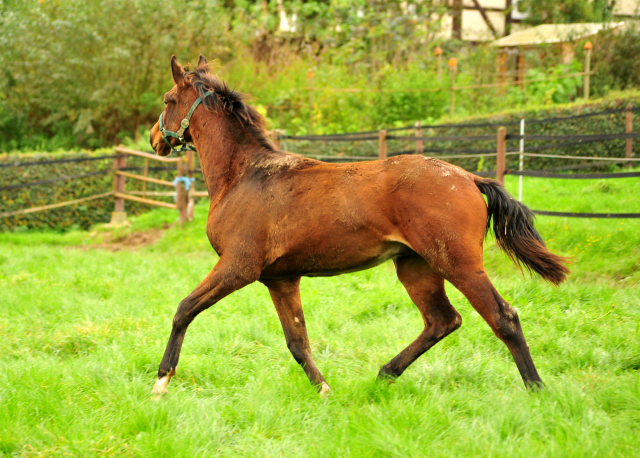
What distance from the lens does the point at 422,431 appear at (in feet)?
9.59

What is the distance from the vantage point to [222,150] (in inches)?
163

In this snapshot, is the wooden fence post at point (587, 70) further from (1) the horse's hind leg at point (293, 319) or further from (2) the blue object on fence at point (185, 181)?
(1) the horse's hind leg at point (293, 319)

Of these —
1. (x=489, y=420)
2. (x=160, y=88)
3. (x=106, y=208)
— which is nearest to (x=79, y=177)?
(x=106, y=208)

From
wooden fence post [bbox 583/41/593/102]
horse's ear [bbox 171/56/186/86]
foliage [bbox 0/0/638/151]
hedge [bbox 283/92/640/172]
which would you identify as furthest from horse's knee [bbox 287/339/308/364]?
wooden fence post [bbox 583/41/593/102]

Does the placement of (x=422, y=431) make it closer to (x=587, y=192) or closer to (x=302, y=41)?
(x=587, y=192)

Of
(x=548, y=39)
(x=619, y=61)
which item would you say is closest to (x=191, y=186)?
(x=619, y=61)

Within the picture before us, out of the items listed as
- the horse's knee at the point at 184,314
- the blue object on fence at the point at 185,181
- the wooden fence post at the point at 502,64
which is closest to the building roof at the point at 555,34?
the wooden fence post at the point at 502,64

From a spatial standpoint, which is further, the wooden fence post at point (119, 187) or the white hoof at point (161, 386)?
the wooden fence post at point (119, 187)

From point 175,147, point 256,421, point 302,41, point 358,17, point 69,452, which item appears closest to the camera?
point 69,452

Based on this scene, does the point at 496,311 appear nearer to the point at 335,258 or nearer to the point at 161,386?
the point at 335,258

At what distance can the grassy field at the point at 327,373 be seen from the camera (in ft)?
9.51

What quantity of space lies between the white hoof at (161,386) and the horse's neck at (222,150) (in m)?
1.25

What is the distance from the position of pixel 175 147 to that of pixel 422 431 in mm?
2915

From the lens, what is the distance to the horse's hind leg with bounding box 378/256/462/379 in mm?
3709
